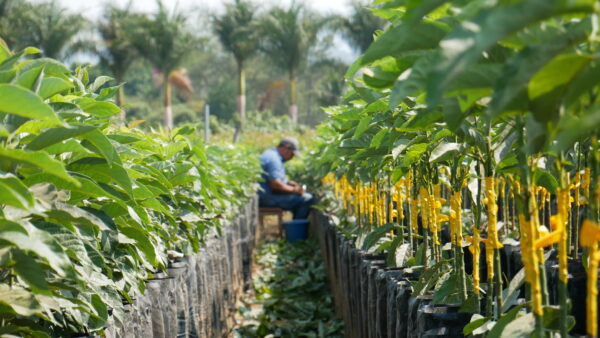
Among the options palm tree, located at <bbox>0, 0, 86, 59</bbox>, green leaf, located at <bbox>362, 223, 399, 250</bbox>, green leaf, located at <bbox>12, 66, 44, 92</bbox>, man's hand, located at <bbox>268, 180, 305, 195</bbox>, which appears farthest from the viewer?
palm tree, located at <bbox>0, 0, 86, 59</bbox>

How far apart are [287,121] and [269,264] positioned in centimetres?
2876

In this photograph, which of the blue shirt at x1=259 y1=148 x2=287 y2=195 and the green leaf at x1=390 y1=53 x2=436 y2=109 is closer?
the green leaf at x1=390 y1=53 x2=436 y2=109

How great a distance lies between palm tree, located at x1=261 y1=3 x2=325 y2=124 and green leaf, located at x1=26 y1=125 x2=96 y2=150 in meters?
33.1

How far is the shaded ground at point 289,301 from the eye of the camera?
4.89 meters

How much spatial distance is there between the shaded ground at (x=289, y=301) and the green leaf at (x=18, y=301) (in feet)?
11.3

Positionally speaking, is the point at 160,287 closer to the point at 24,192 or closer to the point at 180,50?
the point at 24,192

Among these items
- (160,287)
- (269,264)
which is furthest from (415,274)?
(269,264)

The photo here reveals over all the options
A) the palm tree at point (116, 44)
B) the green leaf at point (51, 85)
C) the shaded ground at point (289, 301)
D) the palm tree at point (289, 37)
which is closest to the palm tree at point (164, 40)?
the palm tree at point (116, 44)

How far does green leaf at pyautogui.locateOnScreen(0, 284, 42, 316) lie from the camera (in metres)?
1.36

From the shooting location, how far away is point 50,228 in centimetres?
151

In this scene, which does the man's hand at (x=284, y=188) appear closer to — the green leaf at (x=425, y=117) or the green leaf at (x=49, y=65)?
the green leaf at (x=49, y=65)

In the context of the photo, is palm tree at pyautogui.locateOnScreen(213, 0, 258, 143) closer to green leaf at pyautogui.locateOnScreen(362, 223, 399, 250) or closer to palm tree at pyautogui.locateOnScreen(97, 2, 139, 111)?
palm tree at pyautogui.locateOnScreen(97, 2, 139, 111)

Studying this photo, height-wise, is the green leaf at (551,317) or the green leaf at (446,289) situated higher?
the green leaf at (551,317)

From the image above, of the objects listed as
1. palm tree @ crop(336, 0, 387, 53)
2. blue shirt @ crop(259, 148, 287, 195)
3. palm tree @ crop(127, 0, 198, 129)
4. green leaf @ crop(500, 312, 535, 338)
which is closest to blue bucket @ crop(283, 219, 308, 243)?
blue shirt @ crop(259, 148, 287, 195)
